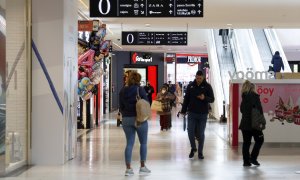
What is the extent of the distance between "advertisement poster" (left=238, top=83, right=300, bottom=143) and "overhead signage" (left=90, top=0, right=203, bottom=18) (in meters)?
2.47

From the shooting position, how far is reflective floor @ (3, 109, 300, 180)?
26.3 feet

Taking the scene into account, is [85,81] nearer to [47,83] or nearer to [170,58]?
[47,83]

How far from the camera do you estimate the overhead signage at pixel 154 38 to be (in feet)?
57.0

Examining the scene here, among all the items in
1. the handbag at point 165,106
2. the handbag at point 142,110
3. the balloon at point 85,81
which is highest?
the balloon at point 85,81

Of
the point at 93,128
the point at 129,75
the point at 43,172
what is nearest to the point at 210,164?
the point at 129,75

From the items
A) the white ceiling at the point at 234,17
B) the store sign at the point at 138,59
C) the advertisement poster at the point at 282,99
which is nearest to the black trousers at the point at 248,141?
the advertisement poster at the point at 282,99

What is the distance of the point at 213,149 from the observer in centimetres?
1137

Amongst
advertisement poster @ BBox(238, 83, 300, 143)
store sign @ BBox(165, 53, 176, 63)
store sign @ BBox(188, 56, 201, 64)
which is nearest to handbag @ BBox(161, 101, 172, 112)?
advertisement poster @ BBox(238, 83, 300, 143)

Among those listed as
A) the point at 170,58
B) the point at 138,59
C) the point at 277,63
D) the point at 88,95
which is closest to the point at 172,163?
the point at 88,95

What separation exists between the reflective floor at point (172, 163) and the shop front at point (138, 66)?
18693mm

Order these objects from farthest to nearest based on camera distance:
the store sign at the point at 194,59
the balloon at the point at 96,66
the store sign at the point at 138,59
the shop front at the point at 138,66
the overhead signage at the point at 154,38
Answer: the store sign at the point at 194,59 → the store sign at the point at 138,59 → the shop front at the point at 138,66 → the overhead signage at the point at 154,38 → the balloon at the point at 96,66

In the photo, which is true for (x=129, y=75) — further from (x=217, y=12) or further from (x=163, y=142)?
(x=217, y=12)

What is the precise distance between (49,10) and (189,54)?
30.8m

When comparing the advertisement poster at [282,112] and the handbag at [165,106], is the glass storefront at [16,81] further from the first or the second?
the handbag at [165,106]
